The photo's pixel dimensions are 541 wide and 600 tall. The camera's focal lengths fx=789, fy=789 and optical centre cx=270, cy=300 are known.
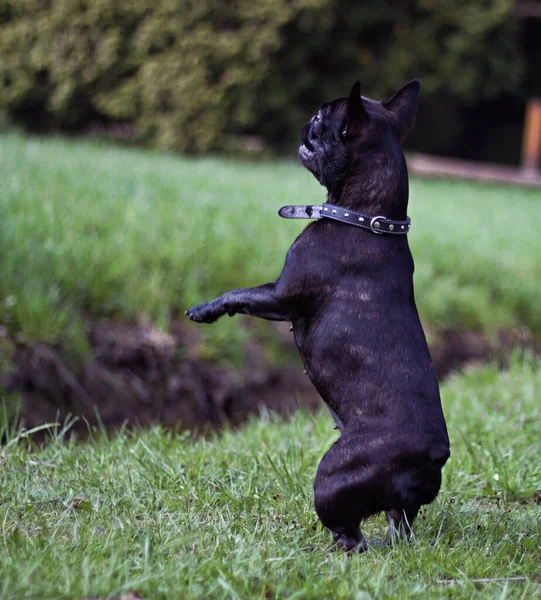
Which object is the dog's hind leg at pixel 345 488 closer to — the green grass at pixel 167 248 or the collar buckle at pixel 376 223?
the collar buckle at pixel 376 223

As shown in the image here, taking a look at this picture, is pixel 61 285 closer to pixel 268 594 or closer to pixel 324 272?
pixel 324 272

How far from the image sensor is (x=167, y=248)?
6207mm

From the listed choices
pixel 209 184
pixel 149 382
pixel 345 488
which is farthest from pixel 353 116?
pixel 209 184

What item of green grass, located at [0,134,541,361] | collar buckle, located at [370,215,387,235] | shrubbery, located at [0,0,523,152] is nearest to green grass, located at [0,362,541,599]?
collar buckle, located at [370,215,387,235]

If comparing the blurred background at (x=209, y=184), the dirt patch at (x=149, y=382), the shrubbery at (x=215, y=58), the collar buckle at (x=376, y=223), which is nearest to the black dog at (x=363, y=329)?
the collar buckle at (x=376, y=223)

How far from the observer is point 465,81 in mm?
17172

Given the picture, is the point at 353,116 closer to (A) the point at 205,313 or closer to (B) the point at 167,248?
(A) the point at 205,313

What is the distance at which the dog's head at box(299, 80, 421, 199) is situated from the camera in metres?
2.68

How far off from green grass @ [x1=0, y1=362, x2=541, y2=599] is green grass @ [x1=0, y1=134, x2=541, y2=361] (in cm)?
173

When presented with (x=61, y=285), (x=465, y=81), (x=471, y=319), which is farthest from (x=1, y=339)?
(x=465, y=81)

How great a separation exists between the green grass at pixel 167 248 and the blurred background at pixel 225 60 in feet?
14.4

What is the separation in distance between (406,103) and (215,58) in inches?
483

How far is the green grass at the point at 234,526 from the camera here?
2.26 metres

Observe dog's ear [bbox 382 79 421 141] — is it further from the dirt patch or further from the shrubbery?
the shrubbery
